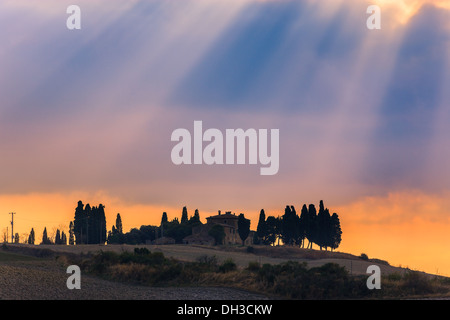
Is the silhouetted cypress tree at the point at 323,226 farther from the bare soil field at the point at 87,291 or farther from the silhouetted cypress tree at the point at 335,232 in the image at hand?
the bare soil field at the point at 87,291

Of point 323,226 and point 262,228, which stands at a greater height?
point 323,226

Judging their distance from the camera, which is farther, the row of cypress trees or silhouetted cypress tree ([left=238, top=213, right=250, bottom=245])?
silhouetted cypress tree ([left=238, top=213, right=250, bottom=245])

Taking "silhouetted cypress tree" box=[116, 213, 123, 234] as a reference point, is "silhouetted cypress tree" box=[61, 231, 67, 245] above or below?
below

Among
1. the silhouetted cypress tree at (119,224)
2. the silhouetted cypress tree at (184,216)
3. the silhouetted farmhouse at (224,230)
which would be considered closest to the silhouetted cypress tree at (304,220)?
the silhouetted farmhouse at (224,230)

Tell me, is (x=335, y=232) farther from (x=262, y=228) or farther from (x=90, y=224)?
(x=90, y=224)

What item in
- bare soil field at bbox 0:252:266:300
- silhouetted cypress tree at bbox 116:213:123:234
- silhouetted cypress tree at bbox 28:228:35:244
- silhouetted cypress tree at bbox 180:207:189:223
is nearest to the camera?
bare soil field at bbox 0:252:266:300

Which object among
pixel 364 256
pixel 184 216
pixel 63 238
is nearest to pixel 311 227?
pixel 364 256

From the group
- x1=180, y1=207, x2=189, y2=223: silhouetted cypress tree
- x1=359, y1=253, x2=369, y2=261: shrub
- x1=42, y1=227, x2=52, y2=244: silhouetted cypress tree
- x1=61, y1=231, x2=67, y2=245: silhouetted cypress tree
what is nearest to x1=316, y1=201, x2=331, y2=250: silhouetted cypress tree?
x1=359, y1=253, x2=369, y2=261: shrub

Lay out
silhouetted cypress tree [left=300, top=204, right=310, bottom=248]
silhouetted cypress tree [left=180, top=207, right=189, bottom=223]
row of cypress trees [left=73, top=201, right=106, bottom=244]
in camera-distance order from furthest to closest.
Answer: silhouetted cypress tree [left=180, top=207, right=189, bottom=223] → row of cypress trees [left=73, top=201, right=106, bottom=244] → silhouetted cypress tree [left=300, top=204, right=310, bottom=248]

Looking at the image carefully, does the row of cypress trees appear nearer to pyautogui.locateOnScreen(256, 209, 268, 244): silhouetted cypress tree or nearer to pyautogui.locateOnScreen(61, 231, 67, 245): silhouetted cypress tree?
pyautogui.locateOnScreen(61, 231, 67, 245): silhouetted cypress tree

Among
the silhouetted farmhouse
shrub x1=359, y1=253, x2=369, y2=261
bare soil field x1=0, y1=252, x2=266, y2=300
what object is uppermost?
the silhouetted farmhouse
